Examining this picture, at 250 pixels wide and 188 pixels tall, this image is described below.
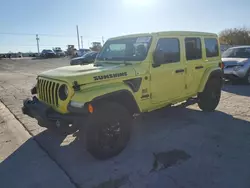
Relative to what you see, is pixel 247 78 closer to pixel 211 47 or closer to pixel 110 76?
pixel 211 47

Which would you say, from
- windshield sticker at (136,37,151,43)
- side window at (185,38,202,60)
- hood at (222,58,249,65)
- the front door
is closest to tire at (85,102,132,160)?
the front door

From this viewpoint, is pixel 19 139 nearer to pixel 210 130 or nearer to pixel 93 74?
pixel 93 74

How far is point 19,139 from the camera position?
15.3 feet

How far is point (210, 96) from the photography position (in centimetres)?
592

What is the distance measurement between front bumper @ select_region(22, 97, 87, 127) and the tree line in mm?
41232

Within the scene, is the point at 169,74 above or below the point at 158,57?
below

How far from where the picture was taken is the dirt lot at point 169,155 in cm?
313

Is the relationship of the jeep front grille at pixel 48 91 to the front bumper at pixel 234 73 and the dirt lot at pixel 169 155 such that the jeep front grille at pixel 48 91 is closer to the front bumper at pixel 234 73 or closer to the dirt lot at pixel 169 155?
the dirt lot at pixel 169 155

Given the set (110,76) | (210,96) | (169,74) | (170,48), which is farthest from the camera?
(210,96)

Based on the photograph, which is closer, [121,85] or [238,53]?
[121,85]

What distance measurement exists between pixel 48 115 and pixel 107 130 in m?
0.93

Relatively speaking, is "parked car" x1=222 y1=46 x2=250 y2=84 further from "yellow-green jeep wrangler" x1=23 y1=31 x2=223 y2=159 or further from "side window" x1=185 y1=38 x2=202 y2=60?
"side window" x1=185 y1=38 x2=202 y2=60

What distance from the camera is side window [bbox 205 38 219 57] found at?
228 inches

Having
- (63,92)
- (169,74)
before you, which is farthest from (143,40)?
(63,92)
